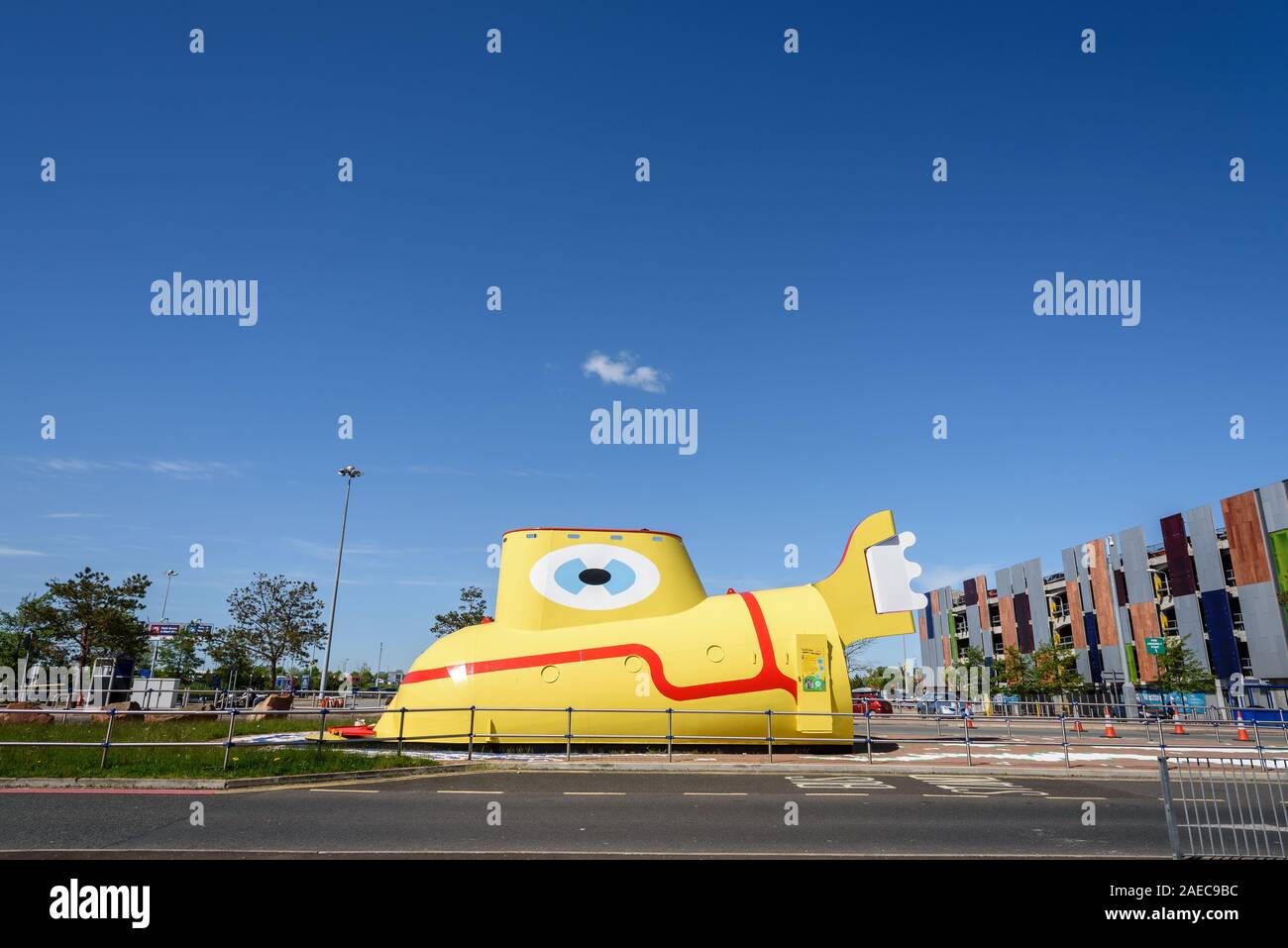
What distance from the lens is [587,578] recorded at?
19281 millimetres

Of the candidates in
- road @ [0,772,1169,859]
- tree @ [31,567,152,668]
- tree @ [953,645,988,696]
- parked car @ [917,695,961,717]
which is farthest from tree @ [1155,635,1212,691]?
tree @ [31,567,152,668]

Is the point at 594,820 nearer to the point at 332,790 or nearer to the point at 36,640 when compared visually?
the point at 332,790

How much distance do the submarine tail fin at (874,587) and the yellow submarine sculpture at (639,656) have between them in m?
0.04

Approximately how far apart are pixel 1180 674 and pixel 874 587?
39.9 meters

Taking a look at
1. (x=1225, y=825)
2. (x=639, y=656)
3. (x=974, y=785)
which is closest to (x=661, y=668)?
(x=639, y=656)

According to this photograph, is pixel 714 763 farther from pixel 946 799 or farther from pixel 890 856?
pixel 890 856

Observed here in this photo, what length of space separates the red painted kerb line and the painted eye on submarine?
135cm

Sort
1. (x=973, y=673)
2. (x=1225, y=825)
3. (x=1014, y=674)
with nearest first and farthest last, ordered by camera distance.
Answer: (x=1225, y=825) → (x=1014, y=674) → (x=973, y=673)

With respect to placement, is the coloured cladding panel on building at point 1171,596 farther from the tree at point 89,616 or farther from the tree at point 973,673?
the tree at point 89,616

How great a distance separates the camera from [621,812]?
427 inches
